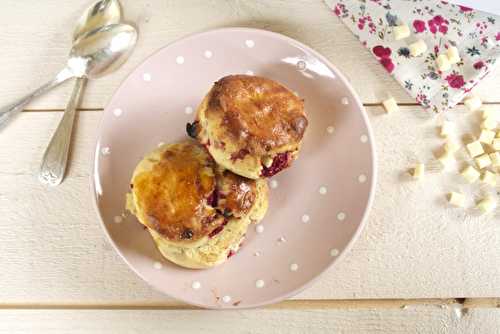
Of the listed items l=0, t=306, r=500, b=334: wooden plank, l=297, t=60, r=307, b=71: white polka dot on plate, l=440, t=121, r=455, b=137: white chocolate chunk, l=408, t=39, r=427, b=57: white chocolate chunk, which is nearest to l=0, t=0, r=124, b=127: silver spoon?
l=297, t=60, r=307, b=71: white polka dot on plate

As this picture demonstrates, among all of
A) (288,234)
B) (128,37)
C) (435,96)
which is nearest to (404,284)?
(288,234)

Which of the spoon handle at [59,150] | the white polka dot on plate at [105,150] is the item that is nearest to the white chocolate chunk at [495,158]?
the white polka dot on plate at [105,150]

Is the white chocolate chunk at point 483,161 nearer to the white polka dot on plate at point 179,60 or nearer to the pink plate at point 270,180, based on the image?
the pink plate at point 270,180

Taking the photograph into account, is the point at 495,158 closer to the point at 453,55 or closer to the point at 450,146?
the point at 450,146

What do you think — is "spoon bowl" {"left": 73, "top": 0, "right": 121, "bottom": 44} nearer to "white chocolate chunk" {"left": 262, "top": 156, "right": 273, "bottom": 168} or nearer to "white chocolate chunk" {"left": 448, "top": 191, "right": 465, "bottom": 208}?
"white chocolate chunk" {"left": 262, "top": 156, "right": 273, "bottom": 168}

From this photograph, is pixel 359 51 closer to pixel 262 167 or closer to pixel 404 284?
pixel 262 167
